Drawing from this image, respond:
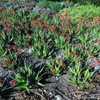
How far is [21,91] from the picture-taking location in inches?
244

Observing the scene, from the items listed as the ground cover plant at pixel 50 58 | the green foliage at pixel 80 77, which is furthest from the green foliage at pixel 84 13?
the green foliage at pixel 80 77

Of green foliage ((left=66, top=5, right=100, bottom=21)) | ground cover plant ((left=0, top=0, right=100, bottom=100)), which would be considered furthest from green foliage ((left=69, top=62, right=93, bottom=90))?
green foliage ((left=66, top=5, right=100, bottom=21))

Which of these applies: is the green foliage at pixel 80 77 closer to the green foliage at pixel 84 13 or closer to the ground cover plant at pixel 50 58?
the ground cover plant at pixel 50 58

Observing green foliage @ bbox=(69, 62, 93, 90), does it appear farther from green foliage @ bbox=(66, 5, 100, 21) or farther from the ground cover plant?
green foliage @ bbox=(66, 5, 100, 21)

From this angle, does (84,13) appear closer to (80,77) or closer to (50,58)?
(50,58)

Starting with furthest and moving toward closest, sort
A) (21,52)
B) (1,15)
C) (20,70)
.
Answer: (1,15), (21,52), (20,70)

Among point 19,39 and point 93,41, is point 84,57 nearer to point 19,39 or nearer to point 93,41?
point 93,41

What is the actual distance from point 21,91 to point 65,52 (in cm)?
204

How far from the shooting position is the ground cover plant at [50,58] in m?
6.27

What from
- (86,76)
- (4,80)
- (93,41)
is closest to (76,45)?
(93,41)

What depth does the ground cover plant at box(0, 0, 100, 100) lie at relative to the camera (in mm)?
6270

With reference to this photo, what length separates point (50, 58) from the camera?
25.6ft

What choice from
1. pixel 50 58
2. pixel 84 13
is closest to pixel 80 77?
pixel 50 58

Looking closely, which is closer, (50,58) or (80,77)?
(80,77)
